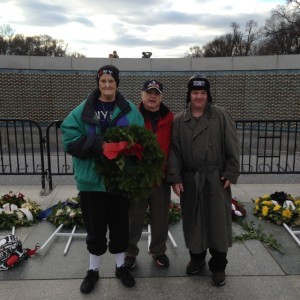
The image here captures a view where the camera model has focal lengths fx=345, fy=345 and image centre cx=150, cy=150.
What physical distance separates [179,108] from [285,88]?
427 cm

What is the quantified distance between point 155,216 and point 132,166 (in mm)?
704

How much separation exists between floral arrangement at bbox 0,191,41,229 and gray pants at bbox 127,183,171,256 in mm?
1644

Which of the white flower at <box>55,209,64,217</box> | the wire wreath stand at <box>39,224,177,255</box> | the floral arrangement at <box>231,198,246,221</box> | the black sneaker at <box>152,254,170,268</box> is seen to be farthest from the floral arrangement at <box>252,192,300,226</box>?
the white flower at <box>55,209,64,217</box>

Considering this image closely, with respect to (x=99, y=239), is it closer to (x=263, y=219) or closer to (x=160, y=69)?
(x=263, y=219)

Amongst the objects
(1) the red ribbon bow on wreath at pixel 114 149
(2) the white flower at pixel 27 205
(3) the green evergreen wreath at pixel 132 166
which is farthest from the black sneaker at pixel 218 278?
(2) the white flower at pixel 27 205

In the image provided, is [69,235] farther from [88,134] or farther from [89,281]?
[88,134]

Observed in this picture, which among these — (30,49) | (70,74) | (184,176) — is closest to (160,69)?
(70,74)

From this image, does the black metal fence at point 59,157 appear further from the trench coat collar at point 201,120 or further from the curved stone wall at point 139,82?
the curved stone wall at point 139,82

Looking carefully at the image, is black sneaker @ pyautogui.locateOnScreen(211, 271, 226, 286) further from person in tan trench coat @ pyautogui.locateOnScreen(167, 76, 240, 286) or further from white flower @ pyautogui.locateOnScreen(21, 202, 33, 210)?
white flower @ pyautogui.locateOnScreen(21, 202, 33, 210)

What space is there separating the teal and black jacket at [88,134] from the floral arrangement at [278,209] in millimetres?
2466

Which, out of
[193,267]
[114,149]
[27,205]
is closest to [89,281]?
[193,267]

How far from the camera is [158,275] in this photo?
3.13m

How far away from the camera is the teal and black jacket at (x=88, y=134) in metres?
2.58

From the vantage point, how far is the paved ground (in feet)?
9.34
